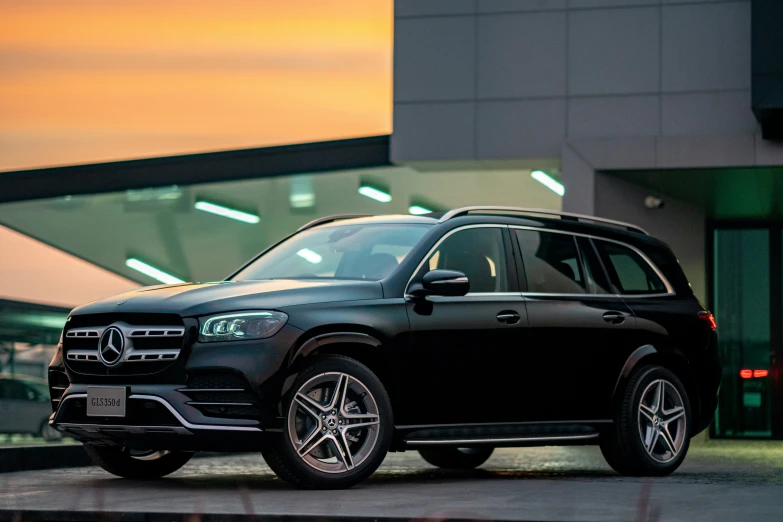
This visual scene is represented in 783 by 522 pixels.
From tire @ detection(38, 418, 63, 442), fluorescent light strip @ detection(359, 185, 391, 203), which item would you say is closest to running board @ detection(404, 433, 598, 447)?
tire @ detection(38, 418, 63, 442)

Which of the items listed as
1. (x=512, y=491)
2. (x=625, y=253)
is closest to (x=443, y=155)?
(x=625, y=253)

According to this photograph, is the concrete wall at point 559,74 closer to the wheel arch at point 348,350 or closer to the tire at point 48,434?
the tire at point 48,434

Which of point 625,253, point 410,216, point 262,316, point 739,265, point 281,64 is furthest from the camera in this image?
point 739,265

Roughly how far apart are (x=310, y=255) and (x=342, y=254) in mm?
315

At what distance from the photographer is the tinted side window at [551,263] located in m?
9.95

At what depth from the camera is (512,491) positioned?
8.53 m

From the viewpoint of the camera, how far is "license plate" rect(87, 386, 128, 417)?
26.9 feet

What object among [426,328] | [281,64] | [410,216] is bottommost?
[426,328]

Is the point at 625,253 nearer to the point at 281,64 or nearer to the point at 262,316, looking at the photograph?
the point at 262,316

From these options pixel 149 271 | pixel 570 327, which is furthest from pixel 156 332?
pixel 149 271

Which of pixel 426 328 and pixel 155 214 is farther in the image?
pixel 155 214

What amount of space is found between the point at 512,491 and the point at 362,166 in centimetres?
855

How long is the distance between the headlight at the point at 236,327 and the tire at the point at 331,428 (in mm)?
338

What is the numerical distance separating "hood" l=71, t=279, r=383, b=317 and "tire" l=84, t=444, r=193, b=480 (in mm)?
1105
